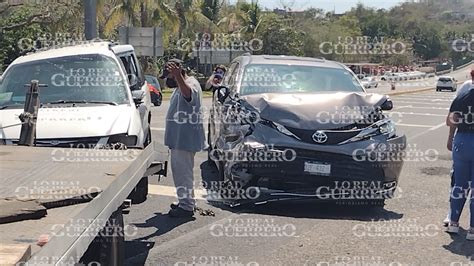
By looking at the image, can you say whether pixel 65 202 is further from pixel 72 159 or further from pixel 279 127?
pixel 279 127

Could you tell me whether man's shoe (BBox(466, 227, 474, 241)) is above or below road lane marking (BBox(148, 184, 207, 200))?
above

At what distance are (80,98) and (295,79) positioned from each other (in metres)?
2.88

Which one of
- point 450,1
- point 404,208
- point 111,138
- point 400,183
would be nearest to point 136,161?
→ point 111,138

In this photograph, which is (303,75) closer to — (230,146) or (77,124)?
(230,146)

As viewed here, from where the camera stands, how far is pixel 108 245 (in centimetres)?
468

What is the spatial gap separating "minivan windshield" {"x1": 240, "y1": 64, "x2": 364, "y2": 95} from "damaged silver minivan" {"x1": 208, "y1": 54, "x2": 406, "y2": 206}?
1.90 feet

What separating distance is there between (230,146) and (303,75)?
1.83 meters

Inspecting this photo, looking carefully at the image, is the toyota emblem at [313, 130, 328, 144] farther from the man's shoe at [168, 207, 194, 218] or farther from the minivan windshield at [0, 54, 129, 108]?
the minivan windshield at [0, 54, 129, 108]

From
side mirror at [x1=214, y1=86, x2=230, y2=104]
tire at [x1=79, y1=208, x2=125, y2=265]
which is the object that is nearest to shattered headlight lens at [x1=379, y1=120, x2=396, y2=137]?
side mirror at [x1=214, y1=86, x2=230, y2=104]

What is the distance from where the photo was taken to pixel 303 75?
941 centimetres

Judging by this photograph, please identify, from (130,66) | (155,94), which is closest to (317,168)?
(130,66)

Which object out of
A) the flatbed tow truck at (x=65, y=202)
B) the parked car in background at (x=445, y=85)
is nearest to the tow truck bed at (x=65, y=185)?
the flatbed tow truck at (x=65, y=202)

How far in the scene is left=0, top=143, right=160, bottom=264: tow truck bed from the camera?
10.1 feet

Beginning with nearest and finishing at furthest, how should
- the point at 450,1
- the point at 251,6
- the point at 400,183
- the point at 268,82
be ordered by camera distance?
the point at 268,82
the point at 400,183
the point at 251,6
the point at 450,1
